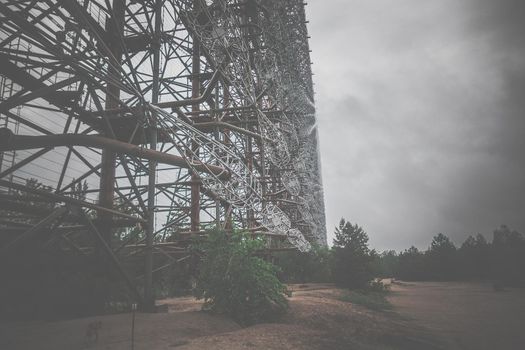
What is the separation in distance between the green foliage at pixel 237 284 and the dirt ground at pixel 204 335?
1.80ft

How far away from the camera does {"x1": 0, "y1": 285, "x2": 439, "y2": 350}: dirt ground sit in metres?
7.20

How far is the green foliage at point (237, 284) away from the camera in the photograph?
10.6m

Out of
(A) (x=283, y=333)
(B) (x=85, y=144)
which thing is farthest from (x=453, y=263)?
(B) (x=85, y=144)

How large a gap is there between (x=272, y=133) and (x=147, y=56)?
6.70 m

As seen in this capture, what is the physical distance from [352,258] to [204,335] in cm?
1944

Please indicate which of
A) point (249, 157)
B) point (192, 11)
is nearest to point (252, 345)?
point (192, 11)

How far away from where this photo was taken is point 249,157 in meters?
21.6

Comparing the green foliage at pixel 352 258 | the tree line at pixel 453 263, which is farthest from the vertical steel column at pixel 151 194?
the tree line at pixel 453 263

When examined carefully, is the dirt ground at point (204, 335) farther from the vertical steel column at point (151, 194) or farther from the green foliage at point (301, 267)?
the green foliage at point (301, 267)

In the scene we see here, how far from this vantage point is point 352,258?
25797mm

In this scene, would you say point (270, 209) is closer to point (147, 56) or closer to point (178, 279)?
point (178, 279)

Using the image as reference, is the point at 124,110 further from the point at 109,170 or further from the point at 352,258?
the point at 352,258

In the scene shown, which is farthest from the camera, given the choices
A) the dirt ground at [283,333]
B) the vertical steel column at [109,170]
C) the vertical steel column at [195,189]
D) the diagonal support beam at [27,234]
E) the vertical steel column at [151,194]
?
the vertical steel column at [195,189]

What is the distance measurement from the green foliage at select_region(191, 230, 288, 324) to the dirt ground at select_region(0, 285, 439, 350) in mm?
550
